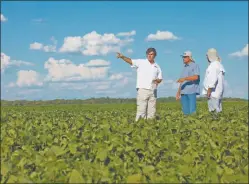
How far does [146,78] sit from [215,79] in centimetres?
161

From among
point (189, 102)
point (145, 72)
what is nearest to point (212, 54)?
point (189, 102)

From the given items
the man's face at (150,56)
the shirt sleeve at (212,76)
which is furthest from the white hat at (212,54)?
the man's face at (150,56)

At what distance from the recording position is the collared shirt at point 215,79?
1136 centimetres

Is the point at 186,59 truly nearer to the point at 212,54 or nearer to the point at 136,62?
the point at 212,54

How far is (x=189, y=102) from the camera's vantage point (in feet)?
40.2

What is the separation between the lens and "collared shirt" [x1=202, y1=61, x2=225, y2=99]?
1136cm

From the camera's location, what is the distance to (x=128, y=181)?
166 inches

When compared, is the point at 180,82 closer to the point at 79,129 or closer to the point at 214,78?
the point at 214,78

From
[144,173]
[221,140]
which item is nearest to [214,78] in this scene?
[221,140]

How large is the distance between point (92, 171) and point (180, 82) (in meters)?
7.87

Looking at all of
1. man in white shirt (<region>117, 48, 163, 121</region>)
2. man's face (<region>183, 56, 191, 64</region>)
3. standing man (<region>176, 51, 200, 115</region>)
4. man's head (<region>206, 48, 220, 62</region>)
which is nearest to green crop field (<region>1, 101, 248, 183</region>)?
man in white shirt (<region>117, 48, 163, 121</region>)

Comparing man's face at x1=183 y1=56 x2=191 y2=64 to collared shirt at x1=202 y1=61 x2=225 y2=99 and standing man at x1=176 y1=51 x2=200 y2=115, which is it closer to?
standing man at x1=176 y1=51 x2=200 y2=115

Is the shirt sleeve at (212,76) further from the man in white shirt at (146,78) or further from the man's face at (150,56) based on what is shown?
the man's face at (150,56)

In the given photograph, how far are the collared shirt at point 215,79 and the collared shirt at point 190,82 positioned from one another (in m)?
0.48
